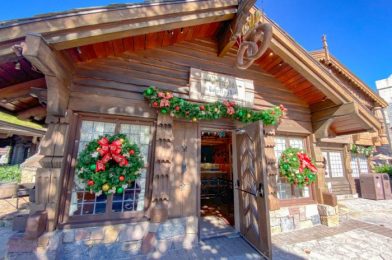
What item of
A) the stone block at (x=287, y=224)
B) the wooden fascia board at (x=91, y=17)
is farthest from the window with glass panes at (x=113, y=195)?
the stone block at (x=287, y=224)

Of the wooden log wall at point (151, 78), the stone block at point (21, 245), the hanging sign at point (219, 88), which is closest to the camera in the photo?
the stone block at point (21, 245)

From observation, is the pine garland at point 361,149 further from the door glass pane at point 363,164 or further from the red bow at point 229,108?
the red bow at point 229,108

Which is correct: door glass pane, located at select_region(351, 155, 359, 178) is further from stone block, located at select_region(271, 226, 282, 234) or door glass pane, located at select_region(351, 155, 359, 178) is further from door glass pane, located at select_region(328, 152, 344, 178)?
stone block, located at select_region(271, 226, 282, 234)

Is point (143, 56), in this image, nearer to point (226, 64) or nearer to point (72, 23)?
point (72, 23)

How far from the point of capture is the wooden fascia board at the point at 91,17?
2018 millimetres

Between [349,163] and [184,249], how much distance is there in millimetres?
8615

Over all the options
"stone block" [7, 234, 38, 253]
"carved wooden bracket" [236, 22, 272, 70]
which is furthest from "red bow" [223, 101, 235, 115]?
"stone block" [7, 234, 38, 253]

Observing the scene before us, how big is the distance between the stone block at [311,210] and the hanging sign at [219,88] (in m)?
2.85

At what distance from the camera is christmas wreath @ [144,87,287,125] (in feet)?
10.6

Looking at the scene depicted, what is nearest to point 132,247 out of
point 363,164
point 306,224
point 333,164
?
point 306,224

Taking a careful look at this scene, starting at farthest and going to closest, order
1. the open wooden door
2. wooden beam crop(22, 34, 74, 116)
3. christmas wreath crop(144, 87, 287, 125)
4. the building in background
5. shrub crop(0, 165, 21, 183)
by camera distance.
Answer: the building in background, shrub crop(0, 165, 21, 183), christmas wreath crop(144, 87, 287, 125), the open wooden door, wooden beam crop(22, 34, 74, 116)

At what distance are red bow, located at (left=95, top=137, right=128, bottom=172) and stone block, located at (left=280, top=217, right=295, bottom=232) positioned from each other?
142 inches

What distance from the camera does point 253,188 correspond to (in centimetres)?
341

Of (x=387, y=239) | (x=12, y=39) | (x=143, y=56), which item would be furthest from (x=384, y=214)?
(x=12, y=39)
